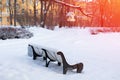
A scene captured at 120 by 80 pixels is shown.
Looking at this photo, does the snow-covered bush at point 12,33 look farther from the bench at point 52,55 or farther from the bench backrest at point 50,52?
the bench backrest at point 50,52

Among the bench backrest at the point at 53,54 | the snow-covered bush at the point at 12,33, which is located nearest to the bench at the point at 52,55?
the bench backrest at the point at 53,54

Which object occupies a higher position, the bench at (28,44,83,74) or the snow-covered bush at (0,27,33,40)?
the bench at (28,44,83,74)

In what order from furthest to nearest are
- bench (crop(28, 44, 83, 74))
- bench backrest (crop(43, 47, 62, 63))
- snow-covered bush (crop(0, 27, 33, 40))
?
1. snow-covered bush (crop(0, 27, 33, 40))
2. bench backrest (crop(43, 47, 62, 63))
3. bench (crop(28, 44, 83, 74))

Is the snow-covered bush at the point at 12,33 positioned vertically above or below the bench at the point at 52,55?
below

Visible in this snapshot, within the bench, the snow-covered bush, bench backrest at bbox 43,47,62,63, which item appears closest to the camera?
the bench

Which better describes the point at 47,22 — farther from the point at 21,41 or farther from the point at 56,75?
the point at 56,75

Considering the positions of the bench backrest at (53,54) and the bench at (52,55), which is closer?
the bench at (52,55)

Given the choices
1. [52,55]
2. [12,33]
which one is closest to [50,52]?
[52,55]

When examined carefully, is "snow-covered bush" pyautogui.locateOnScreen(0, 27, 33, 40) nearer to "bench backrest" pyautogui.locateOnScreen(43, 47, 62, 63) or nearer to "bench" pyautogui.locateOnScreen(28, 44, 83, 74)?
"bench" pyautogui.locateOnScreen(28, 44, 83, 74)

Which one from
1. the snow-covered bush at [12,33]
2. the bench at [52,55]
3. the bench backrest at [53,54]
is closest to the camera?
the bench at [52,55]

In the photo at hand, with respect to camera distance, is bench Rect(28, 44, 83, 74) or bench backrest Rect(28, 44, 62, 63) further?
bench backrest Rect(28, 44, 62, 63)

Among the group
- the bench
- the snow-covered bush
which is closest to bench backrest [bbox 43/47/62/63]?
the bench

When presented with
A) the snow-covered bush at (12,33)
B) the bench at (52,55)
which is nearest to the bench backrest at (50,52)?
the bench at (52,55)

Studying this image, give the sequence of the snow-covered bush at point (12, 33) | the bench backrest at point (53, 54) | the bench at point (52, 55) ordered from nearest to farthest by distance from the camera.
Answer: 1. the bench at point (52, 55)
2. the bench backrest at point (53, 54)
3. the snow-covered bush at point (12, 33)
